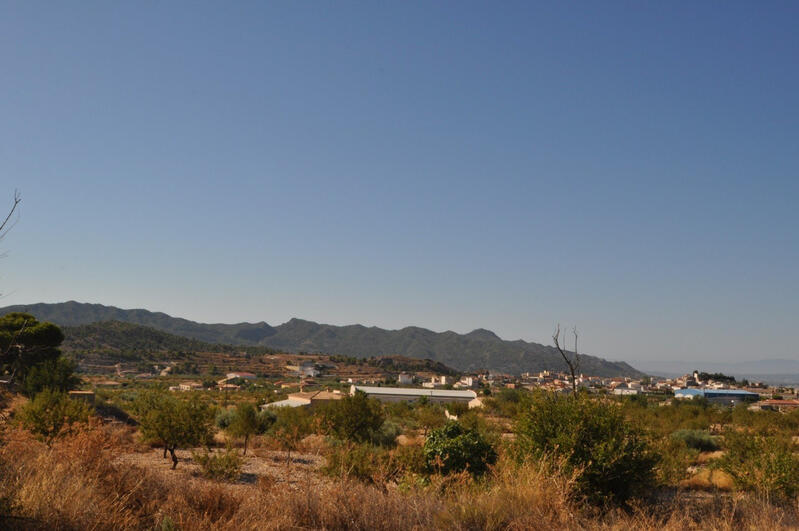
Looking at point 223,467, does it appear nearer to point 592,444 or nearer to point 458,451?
point 458,451

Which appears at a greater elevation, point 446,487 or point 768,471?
point 446,487

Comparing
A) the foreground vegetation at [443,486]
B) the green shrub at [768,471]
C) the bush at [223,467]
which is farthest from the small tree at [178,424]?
the green shrub at [768,471]

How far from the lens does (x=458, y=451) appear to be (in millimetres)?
15656

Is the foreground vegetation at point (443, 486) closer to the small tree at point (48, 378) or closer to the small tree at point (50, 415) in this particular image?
the small tree at point (50, 415)

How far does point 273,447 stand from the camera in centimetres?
2688

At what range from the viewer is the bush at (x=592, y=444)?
32.3 feet

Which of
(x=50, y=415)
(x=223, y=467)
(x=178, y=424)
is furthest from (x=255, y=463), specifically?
(x=50, y=415)

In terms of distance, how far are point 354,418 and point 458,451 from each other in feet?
35.3

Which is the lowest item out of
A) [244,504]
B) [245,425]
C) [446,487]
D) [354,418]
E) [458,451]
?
[245,425]

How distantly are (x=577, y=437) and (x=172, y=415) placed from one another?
16.0m

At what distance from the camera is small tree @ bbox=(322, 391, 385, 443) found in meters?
25.4

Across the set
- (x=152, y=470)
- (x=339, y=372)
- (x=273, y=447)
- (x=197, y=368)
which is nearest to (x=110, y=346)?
(x=197, y=368)

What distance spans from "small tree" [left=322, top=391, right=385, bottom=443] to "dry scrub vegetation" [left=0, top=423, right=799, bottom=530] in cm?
1704

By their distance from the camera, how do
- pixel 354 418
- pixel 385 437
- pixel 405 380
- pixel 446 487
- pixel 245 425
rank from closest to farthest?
pixel 446 487, pixel 354 418, pixel 245 425, pixel 385 437, pixel 405 380
